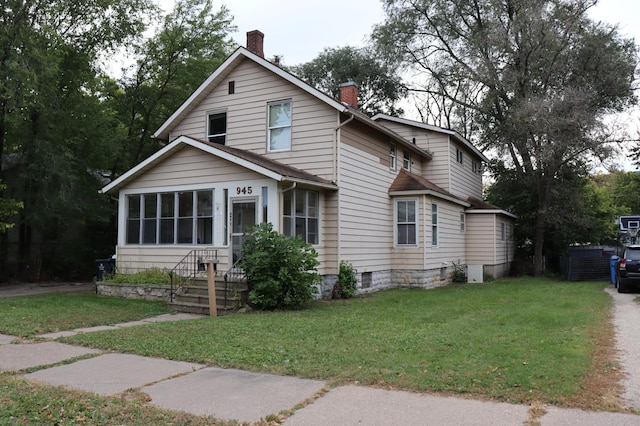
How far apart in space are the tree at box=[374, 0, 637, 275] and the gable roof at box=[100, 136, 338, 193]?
11891 millimetres

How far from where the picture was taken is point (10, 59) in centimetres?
1762

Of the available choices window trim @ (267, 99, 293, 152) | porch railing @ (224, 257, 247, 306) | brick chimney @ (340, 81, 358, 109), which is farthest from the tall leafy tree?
brick chimney @ (340, 81, 358, 109)

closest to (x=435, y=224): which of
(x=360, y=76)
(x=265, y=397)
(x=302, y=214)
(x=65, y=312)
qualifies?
(x=302, y=214)

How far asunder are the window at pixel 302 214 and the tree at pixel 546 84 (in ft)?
38.4

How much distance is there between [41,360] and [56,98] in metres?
15.9

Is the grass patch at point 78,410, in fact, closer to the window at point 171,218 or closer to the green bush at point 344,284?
the window at point 171,218

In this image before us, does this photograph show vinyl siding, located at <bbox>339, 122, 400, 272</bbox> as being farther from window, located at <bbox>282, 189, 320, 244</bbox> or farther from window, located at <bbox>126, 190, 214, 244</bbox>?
window, located at <bbox>126, 190, 214, 244</bbox>

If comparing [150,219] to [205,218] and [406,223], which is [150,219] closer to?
[205,218]

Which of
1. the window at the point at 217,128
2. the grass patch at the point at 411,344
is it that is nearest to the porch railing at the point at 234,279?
the grass patch at the point at 411,344

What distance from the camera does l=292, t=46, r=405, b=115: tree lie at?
3766 cm

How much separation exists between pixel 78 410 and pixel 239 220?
31.9 feet

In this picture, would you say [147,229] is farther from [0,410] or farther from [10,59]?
[0,410]

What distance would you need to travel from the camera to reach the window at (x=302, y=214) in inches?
550

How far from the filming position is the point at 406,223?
1848 centimetres
